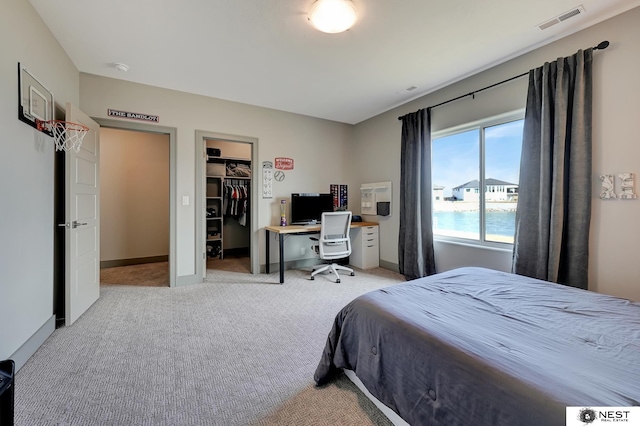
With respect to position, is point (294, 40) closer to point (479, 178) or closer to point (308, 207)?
point (308, 207)

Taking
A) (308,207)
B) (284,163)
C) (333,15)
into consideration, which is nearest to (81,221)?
(284,163)

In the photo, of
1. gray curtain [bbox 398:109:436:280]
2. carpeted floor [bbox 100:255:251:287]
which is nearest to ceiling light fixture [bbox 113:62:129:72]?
carpeted floor [bbox 100:255:251:287]

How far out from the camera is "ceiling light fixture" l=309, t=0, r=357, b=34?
1.95 meters

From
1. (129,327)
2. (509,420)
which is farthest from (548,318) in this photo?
(129,327)

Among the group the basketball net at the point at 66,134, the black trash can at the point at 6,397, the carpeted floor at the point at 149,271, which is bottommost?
the carpeted floor at the point at 149,271

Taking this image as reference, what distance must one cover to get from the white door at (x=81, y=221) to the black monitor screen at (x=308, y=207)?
2515 millimetres

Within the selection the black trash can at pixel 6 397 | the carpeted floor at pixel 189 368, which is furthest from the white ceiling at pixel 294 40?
the carpeted floor at pixel 189 368

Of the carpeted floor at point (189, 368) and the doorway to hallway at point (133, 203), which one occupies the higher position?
the doorway to hallway at point (133, 203)

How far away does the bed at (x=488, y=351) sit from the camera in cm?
81

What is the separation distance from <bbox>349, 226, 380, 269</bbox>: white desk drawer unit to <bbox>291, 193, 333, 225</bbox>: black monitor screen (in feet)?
2.24

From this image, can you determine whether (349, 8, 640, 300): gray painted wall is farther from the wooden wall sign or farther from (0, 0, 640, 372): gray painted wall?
the wooden wall sign

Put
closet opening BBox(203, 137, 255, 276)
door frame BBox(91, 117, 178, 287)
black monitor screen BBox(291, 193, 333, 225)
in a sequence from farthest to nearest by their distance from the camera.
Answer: closet opening BBox(203, 137, 255, 276), black monitor screen BBox(291, 193, 333, 225), door frame BBox(91, 117, 178, 287)

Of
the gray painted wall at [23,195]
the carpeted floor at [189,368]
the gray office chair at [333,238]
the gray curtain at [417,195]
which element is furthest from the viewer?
the gray office chair at [333,238]

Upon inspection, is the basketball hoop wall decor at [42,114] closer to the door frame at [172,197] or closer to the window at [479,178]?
the door frame at [172,197]
